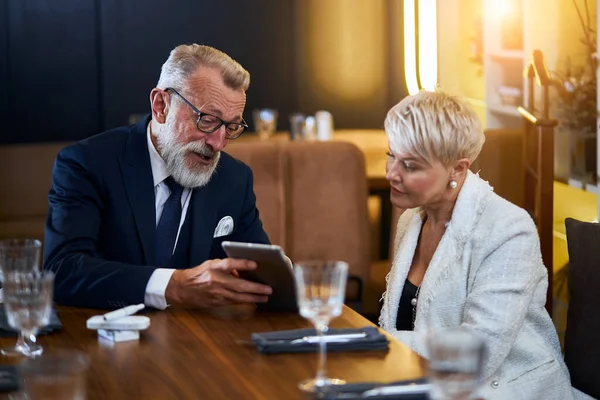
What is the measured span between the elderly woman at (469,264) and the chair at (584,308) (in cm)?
5

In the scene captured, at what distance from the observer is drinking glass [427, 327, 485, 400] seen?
1.38m

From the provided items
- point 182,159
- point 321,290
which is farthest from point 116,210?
point 321,290

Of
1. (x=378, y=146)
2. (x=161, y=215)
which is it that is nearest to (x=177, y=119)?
(x=161, y=215)

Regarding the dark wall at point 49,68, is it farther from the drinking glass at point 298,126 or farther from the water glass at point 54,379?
the water glass at point 54,379

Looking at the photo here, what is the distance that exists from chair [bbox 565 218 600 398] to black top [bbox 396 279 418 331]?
406 millimetres

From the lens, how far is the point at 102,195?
8.87 feet

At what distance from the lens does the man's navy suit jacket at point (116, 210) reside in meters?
2.59

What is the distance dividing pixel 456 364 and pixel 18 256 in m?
1.11

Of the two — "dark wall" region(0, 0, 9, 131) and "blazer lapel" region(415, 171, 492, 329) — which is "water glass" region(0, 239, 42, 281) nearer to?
"blazer lapel" region(415, 171, 492, 329)

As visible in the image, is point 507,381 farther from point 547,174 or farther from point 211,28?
point 211,28

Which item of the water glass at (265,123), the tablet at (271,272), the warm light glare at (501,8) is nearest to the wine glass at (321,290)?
the tablet at (271,272)

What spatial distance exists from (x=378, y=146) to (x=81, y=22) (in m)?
2.16

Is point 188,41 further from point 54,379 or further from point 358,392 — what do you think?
point 54,379

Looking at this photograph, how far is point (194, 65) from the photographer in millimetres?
2746
